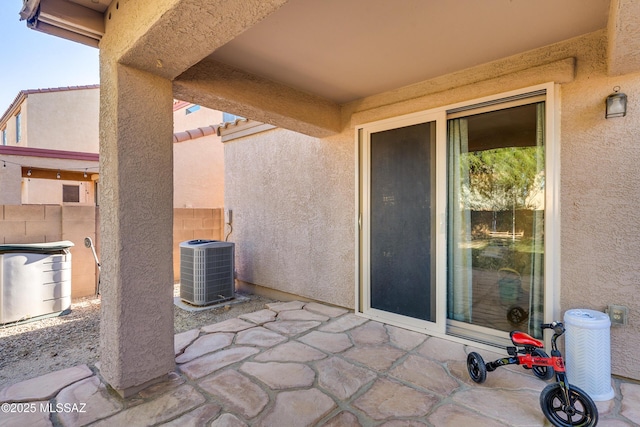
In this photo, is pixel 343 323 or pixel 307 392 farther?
pixel 343 323

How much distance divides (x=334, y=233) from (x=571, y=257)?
275cm

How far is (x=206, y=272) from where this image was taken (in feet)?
16.9

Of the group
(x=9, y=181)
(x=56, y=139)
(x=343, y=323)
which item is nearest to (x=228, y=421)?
(x=343, y=323)

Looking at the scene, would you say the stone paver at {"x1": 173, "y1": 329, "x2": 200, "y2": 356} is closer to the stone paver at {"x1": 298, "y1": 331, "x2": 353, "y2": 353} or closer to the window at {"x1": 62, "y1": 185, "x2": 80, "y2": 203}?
the stone paver at {"x1": 298, "y1": 331, "x2": 353, "y2": 353}

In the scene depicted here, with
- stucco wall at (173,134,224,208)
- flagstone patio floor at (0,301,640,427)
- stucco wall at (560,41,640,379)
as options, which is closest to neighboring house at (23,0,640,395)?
stucco wall at (560,41,640,379)

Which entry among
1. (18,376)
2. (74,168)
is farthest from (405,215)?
(74,168)

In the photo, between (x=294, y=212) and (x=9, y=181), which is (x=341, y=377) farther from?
(x=9, y=181)

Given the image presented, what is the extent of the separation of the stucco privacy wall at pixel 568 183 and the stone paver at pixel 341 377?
5.10 ft

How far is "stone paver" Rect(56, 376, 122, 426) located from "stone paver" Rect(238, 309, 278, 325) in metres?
1.79

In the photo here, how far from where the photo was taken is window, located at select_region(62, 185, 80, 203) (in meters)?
13.7

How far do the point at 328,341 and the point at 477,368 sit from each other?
151cm

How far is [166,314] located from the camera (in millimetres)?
2629

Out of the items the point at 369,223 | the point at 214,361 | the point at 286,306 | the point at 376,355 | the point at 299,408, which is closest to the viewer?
the point at 299,408

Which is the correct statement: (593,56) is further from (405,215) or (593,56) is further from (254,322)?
(254,322)
